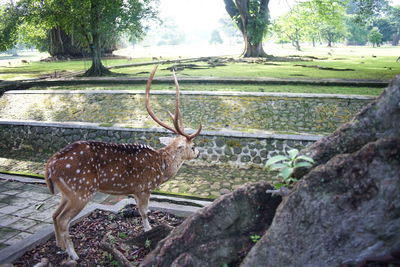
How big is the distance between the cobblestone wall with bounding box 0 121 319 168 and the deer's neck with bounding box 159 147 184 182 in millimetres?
4084

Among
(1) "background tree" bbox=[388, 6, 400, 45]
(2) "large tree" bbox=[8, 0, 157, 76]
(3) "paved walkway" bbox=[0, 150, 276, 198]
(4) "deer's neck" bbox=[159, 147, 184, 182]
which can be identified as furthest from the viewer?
(1) "background tree" bbox=[388, 6, 400, 45]

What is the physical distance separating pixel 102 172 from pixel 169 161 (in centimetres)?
124

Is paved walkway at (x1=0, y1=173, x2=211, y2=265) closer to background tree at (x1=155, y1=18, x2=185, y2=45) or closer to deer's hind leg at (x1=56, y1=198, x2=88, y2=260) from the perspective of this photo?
deer's hind leg at (x1=56, y1=198, x2=88, y2=260)

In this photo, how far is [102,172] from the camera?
516cm

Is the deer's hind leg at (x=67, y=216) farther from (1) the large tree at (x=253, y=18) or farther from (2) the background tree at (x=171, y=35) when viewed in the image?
(2) the background tree at (x=171, y=35)

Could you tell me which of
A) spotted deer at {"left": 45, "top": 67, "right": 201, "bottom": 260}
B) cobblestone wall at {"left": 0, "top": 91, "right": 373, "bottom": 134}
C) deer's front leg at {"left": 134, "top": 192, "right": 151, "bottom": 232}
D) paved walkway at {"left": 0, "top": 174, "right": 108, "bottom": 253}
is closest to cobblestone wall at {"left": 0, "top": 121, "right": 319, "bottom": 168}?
cobblestone wall at {"left": 0, "top": 91, "right": 373, "bottom": 134}

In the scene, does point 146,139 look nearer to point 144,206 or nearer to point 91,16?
point 144,206

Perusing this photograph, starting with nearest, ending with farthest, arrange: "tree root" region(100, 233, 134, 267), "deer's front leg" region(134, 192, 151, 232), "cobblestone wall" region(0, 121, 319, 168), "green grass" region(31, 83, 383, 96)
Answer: "tree root" region(100, 233, 134, 267)
"deer's front leg" region(134, 192, 151, 232)
"cobblestone wall" region(0, 121, 319, 168)
"green grass" region(31, 83, 383, 96)

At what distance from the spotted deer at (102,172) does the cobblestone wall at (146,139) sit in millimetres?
4013

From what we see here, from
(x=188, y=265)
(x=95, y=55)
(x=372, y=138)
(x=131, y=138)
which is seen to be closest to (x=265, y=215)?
(x=188, y=265)

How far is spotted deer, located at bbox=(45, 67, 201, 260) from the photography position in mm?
4844

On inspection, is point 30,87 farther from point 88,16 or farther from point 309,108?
point 309,108

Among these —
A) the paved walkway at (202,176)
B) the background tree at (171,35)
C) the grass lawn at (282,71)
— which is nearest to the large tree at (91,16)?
the grass lawn at (282,71)

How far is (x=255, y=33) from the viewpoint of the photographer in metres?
29.5
